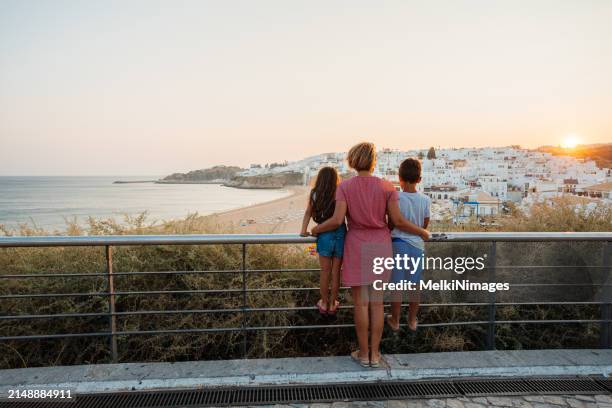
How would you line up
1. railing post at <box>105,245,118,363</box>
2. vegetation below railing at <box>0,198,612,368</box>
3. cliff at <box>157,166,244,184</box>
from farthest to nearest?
1. cliff at <box>157,166,244,184</box>
2. vegetation below railing at <box>0,198,612,368</box>
3. railing post at <box>105,245,118,363</box>

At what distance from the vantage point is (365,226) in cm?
300

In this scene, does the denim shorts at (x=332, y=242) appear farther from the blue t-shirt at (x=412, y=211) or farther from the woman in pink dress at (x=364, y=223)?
the blue t-shirt at (x=412, y=211)

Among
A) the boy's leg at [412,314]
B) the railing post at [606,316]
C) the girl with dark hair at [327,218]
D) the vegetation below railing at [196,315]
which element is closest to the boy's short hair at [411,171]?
the girl with dark hair at [327,218]

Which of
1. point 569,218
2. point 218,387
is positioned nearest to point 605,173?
point 569,218

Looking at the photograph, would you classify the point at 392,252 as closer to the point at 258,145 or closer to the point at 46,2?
the point at 46,2

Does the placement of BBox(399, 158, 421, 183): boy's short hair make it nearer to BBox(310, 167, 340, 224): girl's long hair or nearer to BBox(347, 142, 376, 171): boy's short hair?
BBox(347, 142, 376, 171): boy's short hair

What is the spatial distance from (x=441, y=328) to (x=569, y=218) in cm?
275

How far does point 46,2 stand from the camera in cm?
916

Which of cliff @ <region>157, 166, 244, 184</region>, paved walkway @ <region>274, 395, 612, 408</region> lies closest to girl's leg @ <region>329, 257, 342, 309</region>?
paved walkway @ <region>274, 395, 612, 408</region>

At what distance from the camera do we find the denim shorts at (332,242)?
313 centimetres

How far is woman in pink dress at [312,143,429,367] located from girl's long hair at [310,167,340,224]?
0.12 meters

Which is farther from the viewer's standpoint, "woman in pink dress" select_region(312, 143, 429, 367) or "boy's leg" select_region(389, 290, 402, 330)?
"boy's leg" select_region(389, 290, 402, 330)

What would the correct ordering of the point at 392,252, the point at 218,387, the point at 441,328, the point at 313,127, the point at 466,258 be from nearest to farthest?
the point at 218,387, the point at 392,252, the point at 441,328, the point at 466,258, the point at 313,127

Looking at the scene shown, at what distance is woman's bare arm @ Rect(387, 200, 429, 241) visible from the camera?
3008 mm
